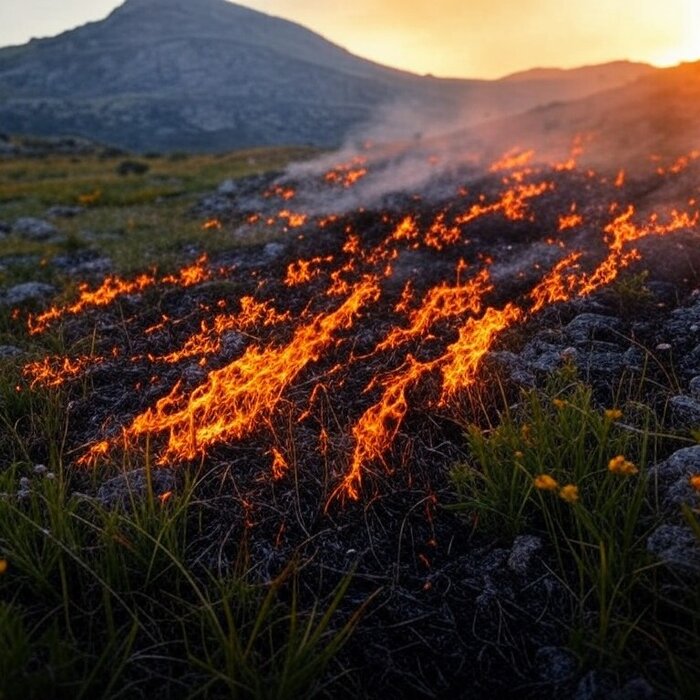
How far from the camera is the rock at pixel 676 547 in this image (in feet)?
9.18

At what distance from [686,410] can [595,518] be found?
1524 millimetres

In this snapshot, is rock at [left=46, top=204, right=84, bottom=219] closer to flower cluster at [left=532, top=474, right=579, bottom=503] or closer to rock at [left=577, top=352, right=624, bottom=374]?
rock at [left=577, top=352, right=624, bottom=374]

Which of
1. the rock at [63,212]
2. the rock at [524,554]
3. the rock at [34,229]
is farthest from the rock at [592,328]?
the rock at [63,212]

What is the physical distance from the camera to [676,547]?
291 centimetres

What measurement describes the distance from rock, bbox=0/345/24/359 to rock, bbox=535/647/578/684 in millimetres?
6336

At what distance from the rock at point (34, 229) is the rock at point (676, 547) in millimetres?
15506

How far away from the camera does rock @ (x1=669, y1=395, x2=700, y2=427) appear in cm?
410

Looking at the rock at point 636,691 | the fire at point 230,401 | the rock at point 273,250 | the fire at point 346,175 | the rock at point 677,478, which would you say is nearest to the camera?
the rock at point 636,691

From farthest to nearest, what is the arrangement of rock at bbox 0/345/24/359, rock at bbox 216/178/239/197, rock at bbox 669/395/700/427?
rock at bbox 216/178/239/197
rock at bbox 0/345/24/359
rock at bbox 669/395/700/427

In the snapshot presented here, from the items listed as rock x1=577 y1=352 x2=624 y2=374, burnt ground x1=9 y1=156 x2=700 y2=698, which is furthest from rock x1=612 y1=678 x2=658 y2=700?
rock x1=577 y1=352 x2=624 y2=374

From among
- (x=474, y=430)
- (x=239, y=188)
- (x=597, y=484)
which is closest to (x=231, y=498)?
(x=474, y=430)

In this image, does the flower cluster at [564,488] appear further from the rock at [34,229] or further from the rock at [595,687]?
the rock at [34,229]

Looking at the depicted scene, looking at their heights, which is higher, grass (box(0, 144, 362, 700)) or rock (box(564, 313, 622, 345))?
rock (box(564, 313, 622, 345))

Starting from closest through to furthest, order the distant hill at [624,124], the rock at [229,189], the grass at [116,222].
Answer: the grass at [116,222] → the distant hill at [624,124] → the rock at [229,189]
